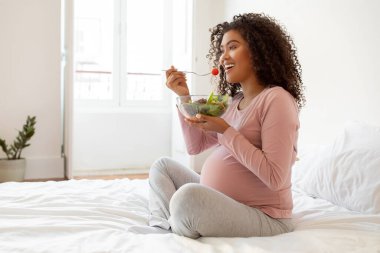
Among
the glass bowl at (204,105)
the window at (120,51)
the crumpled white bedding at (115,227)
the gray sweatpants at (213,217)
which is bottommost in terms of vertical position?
the crumpled white bedding at (115,227)

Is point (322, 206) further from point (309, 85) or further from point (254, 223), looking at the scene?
point (309, 85)

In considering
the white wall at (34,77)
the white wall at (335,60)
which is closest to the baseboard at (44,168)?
the white wall at (34,77)

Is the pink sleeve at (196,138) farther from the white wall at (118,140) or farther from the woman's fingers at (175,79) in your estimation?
the white wall at (118,140)

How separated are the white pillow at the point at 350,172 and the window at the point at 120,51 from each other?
2791 mm

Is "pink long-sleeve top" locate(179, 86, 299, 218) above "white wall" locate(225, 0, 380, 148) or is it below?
below

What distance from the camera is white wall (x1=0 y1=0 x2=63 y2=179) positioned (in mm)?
3332

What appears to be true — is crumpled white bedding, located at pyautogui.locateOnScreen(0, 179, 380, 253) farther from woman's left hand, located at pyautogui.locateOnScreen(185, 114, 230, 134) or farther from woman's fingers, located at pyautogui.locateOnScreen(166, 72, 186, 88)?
woman's fingers, located at pyautogui.locateOnScreen(166, 72, 186, 88)

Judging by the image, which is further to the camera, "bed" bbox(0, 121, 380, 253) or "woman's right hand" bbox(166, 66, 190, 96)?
"woman's right hand" bbox(166, 66, 190, 96)

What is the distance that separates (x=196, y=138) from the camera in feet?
5.15

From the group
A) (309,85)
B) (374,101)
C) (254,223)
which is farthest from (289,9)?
(254,223)

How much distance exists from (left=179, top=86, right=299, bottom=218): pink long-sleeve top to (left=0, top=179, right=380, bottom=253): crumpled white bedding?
138mm

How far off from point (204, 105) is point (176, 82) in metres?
0.33

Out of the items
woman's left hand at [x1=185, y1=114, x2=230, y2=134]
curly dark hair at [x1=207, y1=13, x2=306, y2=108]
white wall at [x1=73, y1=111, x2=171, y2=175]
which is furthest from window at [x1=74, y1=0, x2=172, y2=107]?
woman's left hand at [x1=185, y1=114, x2=230, y2=134]

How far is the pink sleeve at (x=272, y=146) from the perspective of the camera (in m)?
1.14
